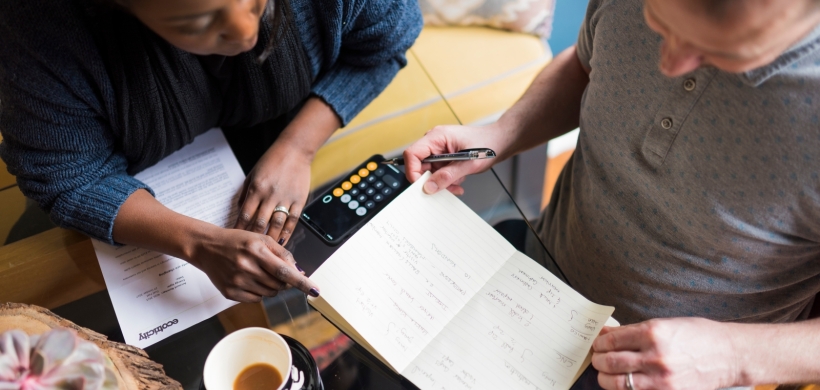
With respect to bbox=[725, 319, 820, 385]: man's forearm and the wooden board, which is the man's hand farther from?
the wooden board

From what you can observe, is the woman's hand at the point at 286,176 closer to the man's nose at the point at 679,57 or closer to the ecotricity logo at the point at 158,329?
the ecotricity logo at the point at 158,329

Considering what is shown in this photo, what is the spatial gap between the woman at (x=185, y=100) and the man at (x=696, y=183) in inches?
8.0

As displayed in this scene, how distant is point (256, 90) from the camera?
807 millimetres

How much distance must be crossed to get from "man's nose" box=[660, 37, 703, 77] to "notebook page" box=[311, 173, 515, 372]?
0.30 metres

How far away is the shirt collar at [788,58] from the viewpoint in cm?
50

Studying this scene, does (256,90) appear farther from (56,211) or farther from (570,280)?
(570,280)

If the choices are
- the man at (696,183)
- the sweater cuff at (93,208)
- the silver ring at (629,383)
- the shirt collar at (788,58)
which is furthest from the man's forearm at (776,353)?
the sweater cuff at (93,208)

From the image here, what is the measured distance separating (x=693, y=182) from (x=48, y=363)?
65 centimetres

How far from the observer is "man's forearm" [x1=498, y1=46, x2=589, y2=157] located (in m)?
0.85

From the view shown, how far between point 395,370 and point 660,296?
1.22 ft

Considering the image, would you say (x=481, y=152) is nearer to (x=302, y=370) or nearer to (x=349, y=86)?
(x=349, y=86)

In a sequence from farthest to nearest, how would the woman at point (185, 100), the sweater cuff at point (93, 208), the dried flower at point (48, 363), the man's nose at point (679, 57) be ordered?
the sweater cuff at point (93, 208)
the woman at point (185, 100)
the man's nose at point (679, 57)
the dried flower at point (48, 363)

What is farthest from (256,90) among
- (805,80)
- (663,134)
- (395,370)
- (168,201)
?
(805,80)

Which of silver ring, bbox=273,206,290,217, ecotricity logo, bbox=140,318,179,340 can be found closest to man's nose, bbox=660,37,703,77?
silver ring, bbox=273,206,290,217
